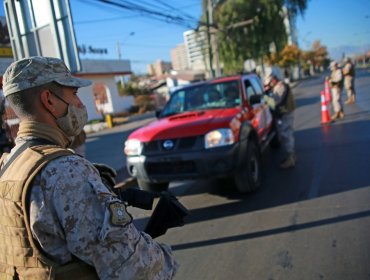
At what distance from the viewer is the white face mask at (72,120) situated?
1.62 m

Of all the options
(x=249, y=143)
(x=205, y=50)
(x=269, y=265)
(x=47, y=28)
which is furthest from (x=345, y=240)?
(x=205, y=50)

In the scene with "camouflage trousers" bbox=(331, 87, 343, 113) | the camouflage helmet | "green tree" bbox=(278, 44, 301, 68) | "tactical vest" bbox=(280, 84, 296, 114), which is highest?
"green tree" bbox=(278, 44, 301, 68)

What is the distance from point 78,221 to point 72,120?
47 cm

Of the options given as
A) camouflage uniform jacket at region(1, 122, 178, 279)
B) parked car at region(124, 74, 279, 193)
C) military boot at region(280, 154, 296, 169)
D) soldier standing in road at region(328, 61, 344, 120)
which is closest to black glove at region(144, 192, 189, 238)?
camouflage uniform jacket at region(1, 122, 178, 279)

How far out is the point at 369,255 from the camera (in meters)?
3.45

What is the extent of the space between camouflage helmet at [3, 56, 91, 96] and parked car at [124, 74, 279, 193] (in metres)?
3.78

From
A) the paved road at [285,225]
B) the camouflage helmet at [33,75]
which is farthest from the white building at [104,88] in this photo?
the camouflage helmet at [33,75]

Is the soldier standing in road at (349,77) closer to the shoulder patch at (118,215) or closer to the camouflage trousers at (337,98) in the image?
the camouflage trousers at (337,98)

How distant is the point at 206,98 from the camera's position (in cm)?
675

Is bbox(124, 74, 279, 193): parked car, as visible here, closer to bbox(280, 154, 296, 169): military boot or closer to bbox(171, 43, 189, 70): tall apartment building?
bbox(280, 154, 296, 169): military boot

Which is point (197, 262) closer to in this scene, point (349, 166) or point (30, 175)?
point (30, 175)

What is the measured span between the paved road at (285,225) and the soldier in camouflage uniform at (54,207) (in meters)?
2.25

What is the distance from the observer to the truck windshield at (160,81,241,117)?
654 cm

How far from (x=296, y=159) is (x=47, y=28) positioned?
511cm
